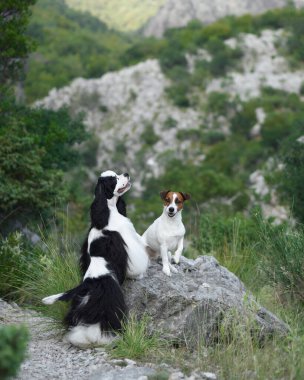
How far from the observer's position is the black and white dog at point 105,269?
19.0 ft

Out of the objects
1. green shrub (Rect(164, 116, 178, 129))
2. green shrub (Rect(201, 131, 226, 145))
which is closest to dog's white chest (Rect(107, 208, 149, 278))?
green shrub (Rect(201, 131, 226, 145))

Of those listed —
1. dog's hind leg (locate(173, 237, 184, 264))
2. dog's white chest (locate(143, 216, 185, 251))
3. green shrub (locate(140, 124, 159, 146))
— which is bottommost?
green shrub (locate(140, 124, 159, 146))

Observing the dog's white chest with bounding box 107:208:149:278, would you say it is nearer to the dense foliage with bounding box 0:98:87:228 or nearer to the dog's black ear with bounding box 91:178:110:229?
the dog's black ear with bounding box 91:178:110:229

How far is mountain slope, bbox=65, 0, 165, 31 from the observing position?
345 feet

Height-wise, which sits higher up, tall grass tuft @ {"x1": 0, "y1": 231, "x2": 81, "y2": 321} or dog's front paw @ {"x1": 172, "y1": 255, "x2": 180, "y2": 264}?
dog's front paw @ {"x1": 172, "y1": 255, "x2": 180, "y2": 264}

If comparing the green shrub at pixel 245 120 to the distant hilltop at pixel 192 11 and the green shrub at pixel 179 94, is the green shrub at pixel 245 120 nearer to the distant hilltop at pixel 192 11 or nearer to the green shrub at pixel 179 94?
the green shrub at pixel 179 94

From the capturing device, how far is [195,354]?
18.3ft

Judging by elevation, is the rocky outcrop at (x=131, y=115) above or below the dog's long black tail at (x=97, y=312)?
below

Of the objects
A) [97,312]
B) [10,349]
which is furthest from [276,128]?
[10,349]

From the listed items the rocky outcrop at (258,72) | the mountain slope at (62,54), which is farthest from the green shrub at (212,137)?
the mountain slope at (62,54)

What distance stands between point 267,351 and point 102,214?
1953mm

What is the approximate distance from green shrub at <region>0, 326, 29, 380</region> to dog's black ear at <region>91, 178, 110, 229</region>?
8.41 feet

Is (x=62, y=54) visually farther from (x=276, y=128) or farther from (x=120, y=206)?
(x=120, y=206)

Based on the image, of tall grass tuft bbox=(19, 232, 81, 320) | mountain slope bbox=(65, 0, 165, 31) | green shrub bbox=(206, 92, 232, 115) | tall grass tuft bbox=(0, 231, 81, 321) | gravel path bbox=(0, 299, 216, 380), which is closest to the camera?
gravel path bbox=(0, 299, 216, 380)
